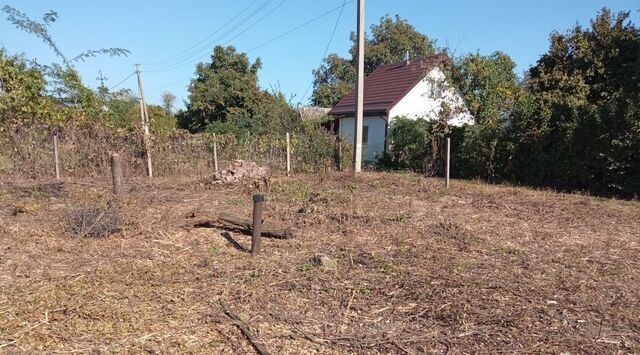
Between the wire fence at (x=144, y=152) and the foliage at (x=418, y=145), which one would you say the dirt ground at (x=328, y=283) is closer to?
the wire fence at (x=144, y=152)

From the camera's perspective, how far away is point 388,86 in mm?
24438

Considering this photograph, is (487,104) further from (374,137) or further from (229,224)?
(229,224)

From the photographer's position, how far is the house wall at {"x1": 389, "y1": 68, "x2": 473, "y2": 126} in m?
17.5

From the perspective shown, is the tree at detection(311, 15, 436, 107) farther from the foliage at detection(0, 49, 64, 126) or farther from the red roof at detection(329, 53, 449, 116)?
the foliage at detection(0, 49, 64, 126)

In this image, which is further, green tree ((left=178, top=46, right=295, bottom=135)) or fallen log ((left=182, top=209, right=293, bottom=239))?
green tree ((left=178, top=46, right=295, bottom=135))

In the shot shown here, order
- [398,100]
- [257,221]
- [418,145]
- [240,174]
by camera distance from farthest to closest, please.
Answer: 1. [398,100]
2. [418,145]
3. [240,174]
4. [257,221]

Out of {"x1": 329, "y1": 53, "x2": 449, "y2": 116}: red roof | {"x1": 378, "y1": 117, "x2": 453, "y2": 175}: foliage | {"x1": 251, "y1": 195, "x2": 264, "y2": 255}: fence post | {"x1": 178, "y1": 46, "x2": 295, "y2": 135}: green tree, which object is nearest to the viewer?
{"x1": 251, "y1": 195, "x2": 264, "y2": 255}: fence post

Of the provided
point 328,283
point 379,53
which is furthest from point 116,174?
point 379,53

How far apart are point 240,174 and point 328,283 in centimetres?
760

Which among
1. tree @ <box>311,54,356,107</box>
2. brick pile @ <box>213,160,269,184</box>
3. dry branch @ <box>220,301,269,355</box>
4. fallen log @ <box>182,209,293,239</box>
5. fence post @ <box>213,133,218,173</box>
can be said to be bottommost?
dry branch @ <box>220,301,269,355</box>

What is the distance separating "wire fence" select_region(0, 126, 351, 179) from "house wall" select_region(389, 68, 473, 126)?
4323mm

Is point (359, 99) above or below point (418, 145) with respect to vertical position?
above

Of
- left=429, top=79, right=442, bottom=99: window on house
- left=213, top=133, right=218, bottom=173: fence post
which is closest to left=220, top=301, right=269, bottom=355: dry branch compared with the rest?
left=213, top=133, right=218, bottom=173: fence post

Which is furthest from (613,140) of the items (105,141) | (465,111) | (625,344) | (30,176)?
(30,176)
